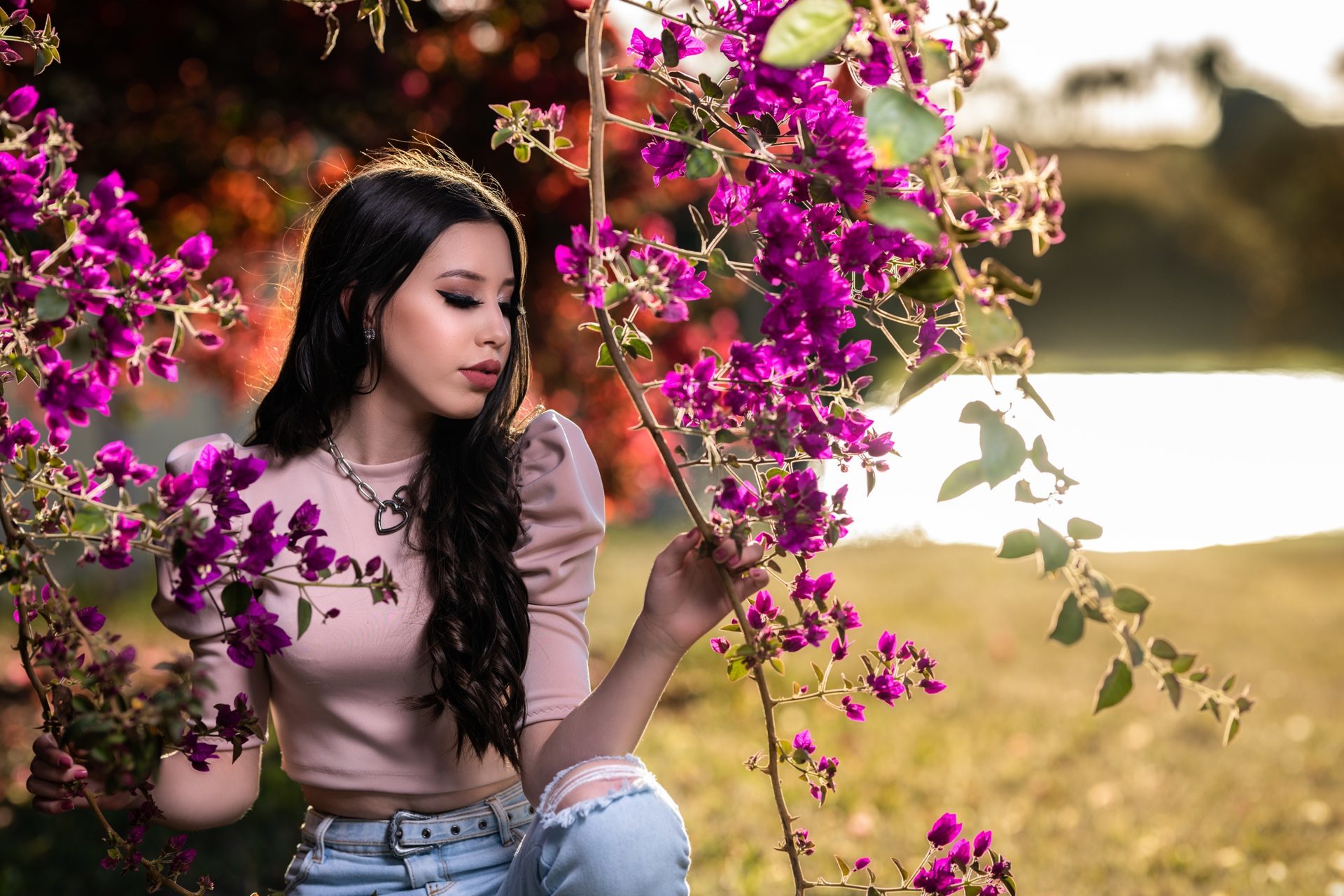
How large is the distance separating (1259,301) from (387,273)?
18.7 m

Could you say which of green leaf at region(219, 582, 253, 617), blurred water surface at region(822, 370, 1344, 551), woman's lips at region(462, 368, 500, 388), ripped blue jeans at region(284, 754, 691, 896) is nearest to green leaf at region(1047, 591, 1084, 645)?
ripped blue jeans at region(284, 754, 691, 896)

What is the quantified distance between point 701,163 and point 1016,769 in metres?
3.29

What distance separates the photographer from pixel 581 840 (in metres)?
1.49

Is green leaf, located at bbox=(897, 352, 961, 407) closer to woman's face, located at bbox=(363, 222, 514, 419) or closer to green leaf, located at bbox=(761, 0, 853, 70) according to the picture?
green leaf, located at bbox=(761, 0, 853, 70)

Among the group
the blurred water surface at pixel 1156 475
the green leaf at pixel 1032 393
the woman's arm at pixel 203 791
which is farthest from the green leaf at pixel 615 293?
the blurred water surface at pixel 1156 475

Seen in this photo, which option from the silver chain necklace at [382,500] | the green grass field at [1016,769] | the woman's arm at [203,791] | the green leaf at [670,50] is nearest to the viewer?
the green leaf at [670,50]

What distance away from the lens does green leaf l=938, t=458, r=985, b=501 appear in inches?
40.2

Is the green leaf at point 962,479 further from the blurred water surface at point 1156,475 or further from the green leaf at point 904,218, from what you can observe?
the blurred water surface at point 1156,475

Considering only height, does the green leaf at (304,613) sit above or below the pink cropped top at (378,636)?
above

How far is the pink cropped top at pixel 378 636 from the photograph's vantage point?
1.82 meters

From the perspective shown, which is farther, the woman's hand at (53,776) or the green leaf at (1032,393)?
the woman's hand at (53,776)

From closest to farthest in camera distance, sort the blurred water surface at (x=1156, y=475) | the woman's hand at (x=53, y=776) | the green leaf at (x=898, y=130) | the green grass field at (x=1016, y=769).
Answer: the green leaf at (x=898, y=130)
the woman's hand at (x=53, y=776)
the green grass field at (x=1016, y=769)
the blurred water surface at (x=1156, y=475)

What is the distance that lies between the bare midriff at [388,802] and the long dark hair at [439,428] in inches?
3.3

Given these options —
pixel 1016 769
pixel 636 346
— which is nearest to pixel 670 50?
pixel 636 346
